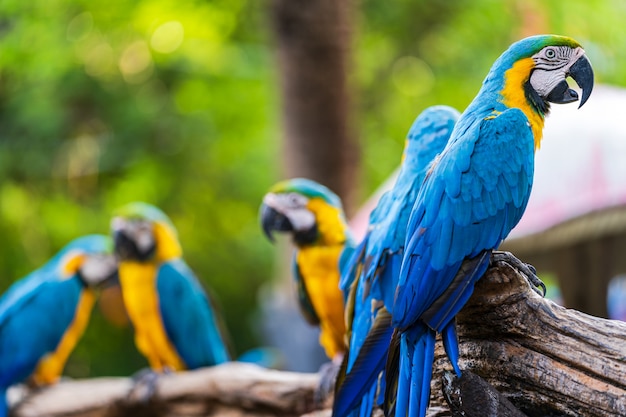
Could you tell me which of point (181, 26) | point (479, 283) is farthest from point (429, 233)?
point (181, 26)

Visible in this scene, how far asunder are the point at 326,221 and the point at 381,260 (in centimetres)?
61

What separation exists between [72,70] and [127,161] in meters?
0.80

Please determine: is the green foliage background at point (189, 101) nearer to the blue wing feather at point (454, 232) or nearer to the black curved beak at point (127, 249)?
the black curved beak at point (127, 249)

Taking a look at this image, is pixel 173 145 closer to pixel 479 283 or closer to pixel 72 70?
pixel 72 70

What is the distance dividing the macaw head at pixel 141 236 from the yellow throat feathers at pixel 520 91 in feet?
5.49

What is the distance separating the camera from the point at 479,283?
4.78 feet

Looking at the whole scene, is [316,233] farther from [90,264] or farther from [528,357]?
[90,264]

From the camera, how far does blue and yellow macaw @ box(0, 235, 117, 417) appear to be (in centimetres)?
289

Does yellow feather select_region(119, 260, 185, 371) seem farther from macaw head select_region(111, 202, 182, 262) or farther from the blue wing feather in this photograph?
the blue wing feather

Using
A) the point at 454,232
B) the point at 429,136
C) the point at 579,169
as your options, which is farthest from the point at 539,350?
the point at 579,169

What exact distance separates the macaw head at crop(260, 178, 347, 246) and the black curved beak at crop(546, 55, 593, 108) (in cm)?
93

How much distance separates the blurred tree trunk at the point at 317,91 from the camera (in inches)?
150

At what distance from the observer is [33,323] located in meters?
2.91

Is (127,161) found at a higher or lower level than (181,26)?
lower
